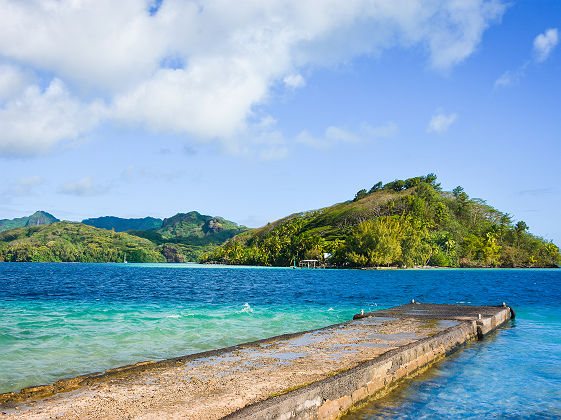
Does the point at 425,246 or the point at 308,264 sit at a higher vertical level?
the point at 425,246

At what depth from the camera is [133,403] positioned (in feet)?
22.5

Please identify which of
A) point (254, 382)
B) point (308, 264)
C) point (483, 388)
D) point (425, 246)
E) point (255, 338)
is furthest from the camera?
point (308, 264)

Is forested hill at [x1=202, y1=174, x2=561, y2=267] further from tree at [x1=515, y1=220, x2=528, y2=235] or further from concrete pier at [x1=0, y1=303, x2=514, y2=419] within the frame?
concrete pier at [x1=0, y1=303, x2=514, y2=419]

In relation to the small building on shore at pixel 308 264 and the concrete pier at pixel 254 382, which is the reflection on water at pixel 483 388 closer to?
the concrete pier at pixel 254 382

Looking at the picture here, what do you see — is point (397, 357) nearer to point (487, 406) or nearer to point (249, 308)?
point (487, 406)

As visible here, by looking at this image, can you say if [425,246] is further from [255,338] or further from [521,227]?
[255,338]

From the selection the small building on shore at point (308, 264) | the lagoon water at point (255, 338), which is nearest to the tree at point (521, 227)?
the small building on shore at point (308, 264)

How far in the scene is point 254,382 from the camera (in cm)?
816

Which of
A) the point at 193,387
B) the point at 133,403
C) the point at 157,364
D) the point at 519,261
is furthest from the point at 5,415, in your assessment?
the point at 519,261

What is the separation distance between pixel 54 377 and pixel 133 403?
5827 millimetres

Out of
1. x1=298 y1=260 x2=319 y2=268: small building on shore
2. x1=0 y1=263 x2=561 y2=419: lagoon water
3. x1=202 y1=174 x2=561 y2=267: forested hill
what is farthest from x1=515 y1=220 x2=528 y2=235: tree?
x1=0 y1=263 x2=561 y2=419: lagoon water

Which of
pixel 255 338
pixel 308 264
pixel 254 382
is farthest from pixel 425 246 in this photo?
pixel 254 382

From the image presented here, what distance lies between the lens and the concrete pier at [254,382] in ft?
21.6

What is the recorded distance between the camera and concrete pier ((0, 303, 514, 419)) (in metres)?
6.57
